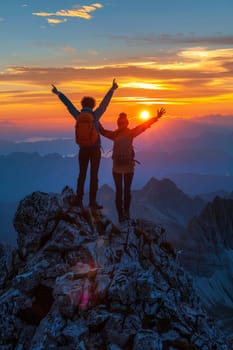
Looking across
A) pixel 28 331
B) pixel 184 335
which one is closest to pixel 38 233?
pixel 28 331

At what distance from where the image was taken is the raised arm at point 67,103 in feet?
75.0

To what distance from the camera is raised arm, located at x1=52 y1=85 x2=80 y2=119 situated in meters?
22.9

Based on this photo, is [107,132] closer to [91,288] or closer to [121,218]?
[121,218]

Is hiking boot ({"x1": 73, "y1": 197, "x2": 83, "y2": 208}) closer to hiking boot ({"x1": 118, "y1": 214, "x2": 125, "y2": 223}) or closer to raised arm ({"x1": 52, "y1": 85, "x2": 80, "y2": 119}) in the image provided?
hiking boot ({"x1": 118, "y1": 214, "x2": 125, "y2": 223})

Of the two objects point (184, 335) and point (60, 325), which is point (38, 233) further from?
point (184, 335)

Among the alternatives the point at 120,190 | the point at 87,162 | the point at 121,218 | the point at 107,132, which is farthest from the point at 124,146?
the point at 121,218

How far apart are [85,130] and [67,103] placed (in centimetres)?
188

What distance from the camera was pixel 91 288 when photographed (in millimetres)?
15289

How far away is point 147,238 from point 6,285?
630 centimetres

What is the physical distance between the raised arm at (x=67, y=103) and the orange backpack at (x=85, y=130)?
0.65m

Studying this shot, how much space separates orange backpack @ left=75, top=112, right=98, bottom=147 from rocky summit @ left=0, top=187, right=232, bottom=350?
2.54 metres

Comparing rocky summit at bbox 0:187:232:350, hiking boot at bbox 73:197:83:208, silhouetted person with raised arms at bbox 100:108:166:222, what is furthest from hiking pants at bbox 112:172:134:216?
hiking boot at bbox 73:197:83:208

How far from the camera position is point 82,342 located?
13750 mm

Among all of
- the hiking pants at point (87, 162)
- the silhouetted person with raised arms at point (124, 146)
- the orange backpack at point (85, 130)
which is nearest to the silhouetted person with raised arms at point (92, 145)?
the hiking pants at point (87, 162)
